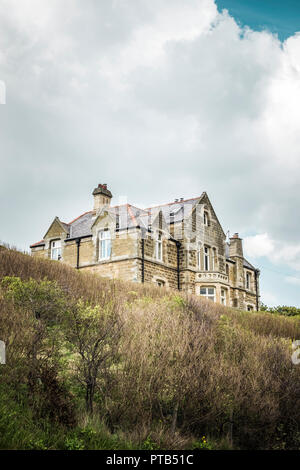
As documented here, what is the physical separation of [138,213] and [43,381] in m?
23.4

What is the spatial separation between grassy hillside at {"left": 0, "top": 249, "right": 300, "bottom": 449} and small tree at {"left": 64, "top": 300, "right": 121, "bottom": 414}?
1.0 inches

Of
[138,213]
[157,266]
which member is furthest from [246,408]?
[138,213]

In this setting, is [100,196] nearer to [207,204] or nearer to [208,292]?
[207,204]

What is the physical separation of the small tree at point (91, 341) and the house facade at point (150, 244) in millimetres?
16858

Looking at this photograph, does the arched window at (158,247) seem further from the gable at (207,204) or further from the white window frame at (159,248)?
the gable at (207,204)

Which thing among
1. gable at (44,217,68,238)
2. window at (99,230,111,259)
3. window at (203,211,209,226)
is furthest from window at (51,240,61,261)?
window at (203,211,209,226)

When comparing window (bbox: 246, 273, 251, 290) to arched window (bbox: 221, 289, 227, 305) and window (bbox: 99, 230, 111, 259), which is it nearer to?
arched window (bbox: 221, 289, 227, 305)

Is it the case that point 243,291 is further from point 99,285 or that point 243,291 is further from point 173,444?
point 173,444

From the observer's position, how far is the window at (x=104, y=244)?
30.5 meters

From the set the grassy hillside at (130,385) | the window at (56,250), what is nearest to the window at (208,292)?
the window at (56,250)

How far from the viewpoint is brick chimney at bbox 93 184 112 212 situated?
33.3m

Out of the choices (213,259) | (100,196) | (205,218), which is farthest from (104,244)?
(213,259)

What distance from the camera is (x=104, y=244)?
30.9m
